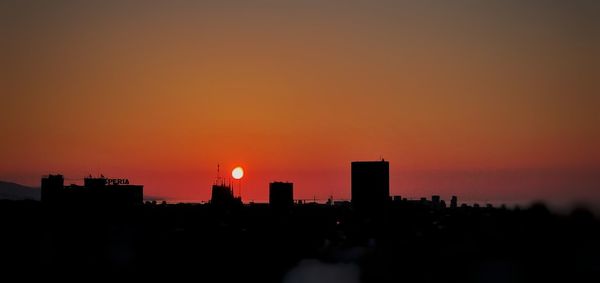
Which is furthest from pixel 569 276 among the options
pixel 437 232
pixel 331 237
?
pixel 331 237

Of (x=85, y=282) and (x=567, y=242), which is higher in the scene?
(x=567, y=242)

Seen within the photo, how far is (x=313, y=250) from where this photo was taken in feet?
548

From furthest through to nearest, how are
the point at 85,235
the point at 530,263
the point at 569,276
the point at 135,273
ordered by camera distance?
the point at 85,235, the point at 135,273, the point at 530,263, the point at 569,276

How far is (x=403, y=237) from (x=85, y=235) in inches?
2611

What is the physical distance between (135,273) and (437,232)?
57.0 meters

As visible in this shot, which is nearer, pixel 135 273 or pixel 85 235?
pixel 135 273

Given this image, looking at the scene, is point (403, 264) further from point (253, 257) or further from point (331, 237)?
point (331, 237)

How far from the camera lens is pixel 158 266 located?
14325 centimetres

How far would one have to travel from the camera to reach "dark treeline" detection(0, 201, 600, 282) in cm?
10812

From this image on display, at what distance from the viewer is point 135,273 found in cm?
13812

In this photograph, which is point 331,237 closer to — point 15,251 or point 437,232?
point 437,232

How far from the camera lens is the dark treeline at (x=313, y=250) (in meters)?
Result: 108

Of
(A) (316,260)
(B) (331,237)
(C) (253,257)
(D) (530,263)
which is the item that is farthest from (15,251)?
(D) (530,263)

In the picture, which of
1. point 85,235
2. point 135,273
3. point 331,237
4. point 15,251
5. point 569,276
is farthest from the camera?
point 331,237
